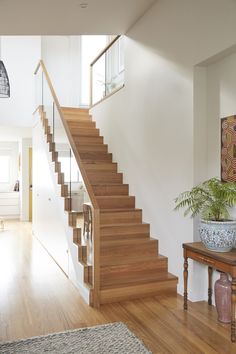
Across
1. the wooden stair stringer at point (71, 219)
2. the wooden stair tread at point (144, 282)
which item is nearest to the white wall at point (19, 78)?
the wooden stair stringer at point (71, 219)

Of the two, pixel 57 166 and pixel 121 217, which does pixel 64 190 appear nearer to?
pixel 57 166

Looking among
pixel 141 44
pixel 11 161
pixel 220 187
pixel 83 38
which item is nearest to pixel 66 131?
pixel 141 44

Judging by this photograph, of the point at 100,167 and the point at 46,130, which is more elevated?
the point at 46,130

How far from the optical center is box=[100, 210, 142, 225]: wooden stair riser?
4620 millimetres

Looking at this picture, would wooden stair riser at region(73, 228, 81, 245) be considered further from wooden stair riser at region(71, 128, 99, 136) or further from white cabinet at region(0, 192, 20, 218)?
white cabinet at region(0, 192, 20, 218)

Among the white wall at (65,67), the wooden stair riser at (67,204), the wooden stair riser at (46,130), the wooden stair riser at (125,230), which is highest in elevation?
the white wall at (65,67)

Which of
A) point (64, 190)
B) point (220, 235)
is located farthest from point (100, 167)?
point (220, 235)

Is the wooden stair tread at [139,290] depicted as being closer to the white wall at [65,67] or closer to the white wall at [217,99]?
the white wall at [217,99]

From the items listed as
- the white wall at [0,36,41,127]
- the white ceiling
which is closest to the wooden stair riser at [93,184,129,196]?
the white ceiling

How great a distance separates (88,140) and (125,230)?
8.07 ft

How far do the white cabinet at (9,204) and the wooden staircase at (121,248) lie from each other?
17.3 feet

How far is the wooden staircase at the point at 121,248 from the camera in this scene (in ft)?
12.5

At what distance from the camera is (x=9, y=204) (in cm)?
1043

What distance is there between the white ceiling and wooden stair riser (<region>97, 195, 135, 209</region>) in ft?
8.12
